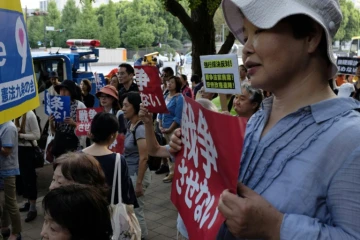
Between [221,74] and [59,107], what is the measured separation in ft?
9.38

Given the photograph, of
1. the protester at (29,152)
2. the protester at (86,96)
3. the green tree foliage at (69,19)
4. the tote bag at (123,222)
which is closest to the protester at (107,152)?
the tote bag at (123,222)

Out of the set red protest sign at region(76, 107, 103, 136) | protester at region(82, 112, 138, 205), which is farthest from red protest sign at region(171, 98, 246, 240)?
red protest sign at region(76, 107, 103, 136)

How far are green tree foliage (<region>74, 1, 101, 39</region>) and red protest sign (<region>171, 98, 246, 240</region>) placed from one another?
151ft

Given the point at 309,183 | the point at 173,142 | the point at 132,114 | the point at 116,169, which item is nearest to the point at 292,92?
the point at 309,183

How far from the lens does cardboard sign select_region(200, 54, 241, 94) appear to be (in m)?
3.06

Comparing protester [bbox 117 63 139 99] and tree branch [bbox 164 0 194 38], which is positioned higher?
tree branch [bbox 164 0 194 38]

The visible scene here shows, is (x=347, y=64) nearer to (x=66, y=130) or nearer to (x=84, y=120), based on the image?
(x=84, y=120)

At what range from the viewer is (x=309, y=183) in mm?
1058

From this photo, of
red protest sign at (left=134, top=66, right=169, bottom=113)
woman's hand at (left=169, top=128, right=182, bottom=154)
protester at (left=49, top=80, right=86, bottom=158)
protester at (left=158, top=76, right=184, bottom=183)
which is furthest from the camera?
protester at (left=158, top=76, right=184, bottom=183)

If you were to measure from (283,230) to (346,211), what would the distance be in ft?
0.52

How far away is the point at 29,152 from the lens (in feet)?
17.6

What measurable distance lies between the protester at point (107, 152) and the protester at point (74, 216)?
1453 millimetres

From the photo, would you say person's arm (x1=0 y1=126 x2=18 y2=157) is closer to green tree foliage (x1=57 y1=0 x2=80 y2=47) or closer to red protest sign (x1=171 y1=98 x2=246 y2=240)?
red protest sign (x1=171 y1=98 x2=246 y2=240)

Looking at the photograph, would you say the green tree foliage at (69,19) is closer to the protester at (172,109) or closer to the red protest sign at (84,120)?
the protester at (172,109)
